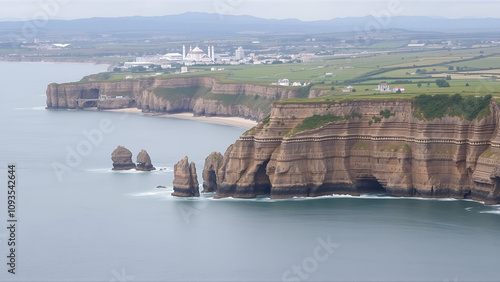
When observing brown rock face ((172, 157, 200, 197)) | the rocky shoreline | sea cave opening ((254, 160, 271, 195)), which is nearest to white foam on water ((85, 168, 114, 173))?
the rocky shoreline

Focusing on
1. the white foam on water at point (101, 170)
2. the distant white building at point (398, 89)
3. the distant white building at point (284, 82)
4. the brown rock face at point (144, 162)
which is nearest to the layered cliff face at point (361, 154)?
the brown rock face at point (144, 162)

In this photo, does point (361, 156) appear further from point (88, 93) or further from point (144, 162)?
point (88, 93)

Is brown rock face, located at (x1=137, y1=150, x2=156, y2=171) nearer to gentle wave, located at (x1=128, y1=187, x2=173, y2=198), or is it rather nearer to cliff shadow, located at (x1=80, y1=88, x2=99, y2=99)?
gentle wave, located at (x1=128, y1=187, x2=173, y2=198)

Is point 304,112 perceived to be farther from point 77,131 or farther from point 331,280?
point 77,131

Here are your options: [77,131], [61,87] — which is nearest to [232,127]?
[77,131]

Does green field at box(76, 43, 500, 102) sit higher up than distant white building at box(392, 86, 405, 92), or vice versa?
distant white building at box(392, 86, 405, 92)

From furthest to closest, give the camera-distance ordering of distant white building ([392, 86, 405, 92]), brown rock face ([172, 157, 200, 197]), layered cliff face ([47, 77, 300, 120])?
layered cliff face ([47, 77, 300, 120])
distant white building ([392, 86, 405, 92])
brown rock face ([172, 157, 200, 197])

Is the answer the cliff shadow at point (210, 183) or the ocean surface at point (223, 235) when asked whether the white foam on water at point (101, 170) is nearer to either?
the ocean surface at point (223, 235)

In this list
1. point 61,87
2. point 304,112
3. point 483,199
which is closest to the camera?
point 483,199
